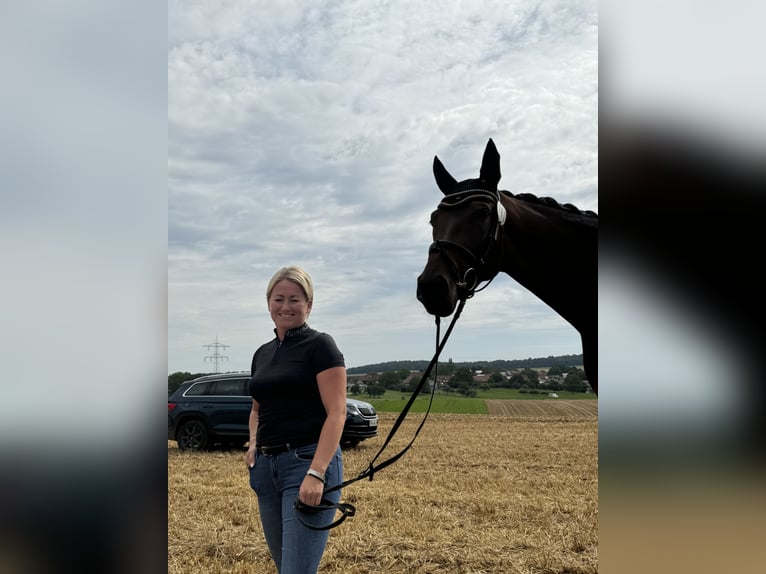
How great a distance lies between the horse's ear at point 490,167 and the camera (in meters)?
2.83

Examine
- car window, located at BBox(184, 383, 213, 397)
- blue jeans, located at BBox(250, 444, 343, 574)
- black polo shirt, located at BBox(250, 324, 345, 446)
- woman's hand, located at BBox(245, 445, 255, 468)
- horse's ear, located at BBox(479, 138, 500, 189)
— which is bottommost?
car window, located at BBox(184, 383, 213, 397)

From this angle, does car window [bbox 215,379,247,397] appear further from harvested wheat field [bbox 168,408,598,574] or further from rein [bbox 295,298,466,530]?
rein [bbox 295,298,466,530]

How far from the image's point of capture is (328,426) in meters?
2.24

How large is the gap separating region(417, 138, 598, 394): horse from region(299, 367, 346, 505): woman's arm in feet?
1.98

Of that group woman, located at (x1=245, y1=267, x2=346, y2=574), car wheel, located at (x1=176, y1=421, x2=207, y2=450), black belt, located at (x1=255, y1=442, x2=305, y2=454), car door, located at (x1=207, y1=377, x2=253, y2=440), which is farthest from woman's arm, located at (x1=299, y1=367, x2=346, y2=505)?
car wheel, located at (x1=176, y1=421, x2=207, y2=450)

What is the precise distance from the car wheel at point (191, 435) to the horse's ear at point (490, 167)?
10473 millimetres

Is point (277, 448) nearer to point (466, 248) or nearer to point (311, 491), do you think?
point (311, 491)

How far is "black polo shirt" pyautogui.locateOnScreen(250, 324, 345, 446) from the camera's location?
7.65 feet

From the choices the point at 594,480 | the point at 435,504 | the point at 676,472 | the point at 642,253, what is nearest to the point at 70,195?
the point at 642,253

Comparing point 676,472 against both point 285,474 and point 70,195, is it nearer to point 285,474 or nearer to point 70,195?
point 70,195

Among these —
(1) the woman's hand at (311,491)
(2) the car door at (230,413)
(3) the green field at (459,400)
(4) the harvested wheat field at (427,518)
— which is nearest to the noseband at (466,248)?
(1) the woman's hand at (311,491)

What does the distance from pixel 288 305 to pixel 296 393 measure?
0.37 m

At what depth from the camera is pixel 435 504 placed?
6.80 m

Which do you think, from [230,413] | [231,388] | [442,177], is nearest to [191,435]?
[230,413]
